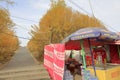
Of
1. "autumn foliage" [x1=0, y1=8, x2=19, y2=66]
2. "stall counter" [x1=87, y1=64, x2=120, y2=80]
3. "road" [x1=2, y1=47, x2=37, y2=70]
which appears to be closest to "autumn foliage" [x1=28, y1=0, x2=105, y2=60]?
"road" [x1=2, y1=47, x2=37, y2=70]

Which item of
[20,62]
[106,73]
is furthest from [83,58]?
[20,62]

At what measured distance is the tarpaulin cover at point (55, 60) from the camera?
7.18 m

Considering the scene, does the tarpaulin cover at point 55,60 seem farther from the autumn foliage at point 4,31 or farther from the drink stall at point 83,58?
the autumn foliage at point 4,31

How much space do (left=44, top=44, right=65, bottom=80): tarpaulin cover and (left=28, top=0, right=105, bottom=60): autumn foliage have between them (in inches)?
679

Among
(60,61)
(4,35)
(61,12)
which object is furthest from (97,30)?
(4,35)

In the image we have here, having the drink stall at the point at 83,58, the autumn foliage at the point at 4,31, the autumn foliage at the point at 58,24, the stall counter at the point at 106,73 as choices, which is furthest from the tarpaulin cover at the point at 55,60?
the autumn foliage at the point at 58,24

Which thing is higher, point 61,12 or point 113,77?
point 61,12

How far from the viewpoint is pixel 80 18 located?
2930 centimetres

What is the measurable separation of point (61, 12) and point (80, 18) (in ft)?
8.99

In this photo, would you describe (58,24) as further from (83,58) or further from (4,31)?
(83,58)

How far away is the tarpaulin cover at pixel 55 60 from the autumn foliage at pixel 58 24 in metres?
17.2

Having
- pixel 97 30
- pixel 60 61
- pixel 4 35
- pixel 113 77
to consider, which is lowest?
pixel 113 77

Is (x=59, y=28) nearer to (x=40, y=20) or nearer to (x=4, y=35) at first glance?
(x=40, y=20)

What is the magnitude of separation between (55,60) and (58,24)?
1907 centimetres
